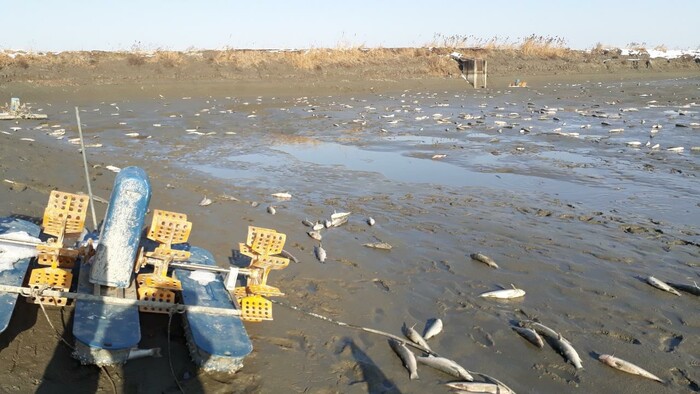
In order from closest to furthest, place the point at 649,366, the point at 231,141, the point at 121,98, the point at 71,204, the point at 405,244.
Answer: the point at 649,366 → the point at 71,204 → the point at 405,244 → the point at 231,141 → the point at 121,98

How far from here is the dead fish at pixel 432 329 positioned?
18.2ft

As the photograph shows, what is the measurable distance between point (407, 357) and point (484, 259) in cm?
274

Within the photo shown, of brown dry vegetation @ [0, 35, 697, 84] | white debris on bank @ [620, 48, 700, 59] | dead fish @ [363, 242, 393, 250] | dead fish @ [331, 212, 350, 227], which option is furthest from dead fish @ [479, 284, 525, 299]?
white debris on bank @ [620, 48, 700, 59]

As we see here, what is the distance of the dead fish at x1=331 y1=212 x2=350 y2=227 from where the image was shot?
877 cm

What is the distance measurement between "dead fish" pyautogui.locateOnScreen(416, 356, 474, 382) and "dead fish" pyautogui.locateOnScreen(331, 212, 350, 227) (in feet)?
Result: 12.9

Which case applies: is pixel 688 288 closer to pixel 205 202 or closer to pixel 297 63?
pixel 205 202

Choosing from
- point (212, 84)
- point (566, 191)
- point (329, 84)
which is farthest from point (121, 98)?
point (566, 191)

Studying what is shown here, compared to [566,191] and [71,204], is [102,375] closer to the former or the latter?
[71,204]

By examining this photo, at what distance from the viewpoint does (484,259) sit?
735 centimetres

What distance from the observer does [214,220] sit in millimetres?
8820

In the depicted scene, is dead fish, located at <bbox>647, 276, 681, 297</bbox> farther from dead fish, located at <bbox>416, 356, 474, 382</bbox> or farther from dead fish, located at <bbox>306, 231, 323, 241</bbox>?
dead fish, located at <bbox>306, 231, 323, 241</bbox>

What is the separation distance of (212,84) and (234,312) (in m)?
27.0

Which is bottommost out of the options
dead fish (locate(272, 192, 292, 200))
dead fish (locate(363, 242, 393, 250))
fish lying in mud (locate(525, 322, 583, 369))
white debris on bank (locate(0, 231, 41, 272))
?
fish lying in mud (locate(525, 322, 583, 369))

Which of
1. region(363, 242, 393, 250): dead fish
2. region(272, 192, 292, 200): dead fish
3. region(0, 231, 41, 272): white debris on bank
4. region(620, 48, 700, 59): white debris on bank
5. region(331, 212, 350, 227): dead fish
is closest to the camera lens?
region(0, 231, 41, 272): white debris on bank
